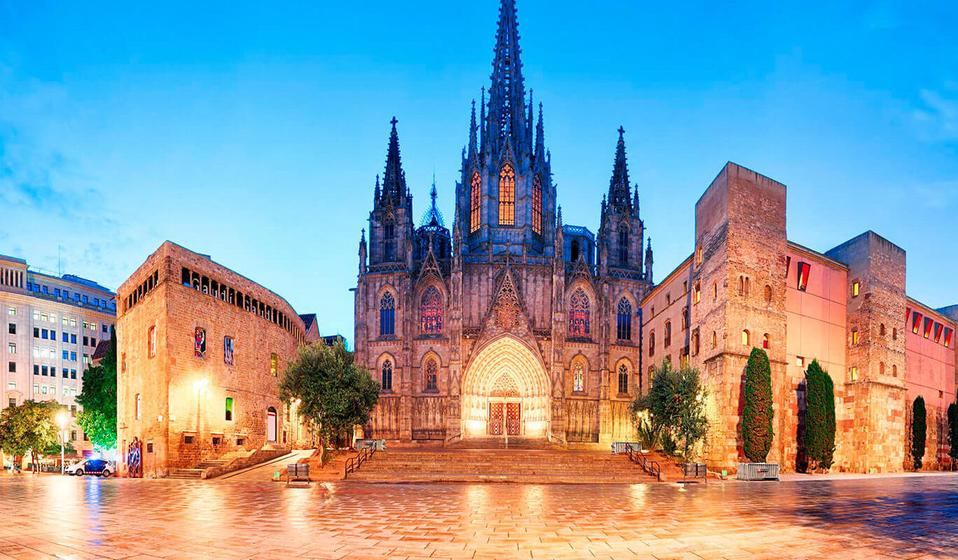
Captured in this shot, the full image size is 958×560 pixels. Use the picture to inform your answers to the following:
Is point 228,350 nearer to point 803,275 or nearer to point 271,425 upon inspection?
point 271,425

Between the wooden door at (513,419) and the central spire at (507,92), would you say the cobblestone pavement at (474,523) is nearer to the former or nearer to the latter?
the wooden door at (513,419)

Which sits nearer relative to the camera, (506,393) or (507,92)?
(506,393)

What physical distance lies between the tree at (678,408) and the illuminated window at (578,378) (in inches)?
729

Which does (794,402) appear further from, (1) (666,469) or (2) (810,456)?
(1) (666,469)

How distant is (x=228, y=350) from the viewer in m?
33.3

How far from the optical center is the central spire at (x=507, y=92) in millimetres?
53250

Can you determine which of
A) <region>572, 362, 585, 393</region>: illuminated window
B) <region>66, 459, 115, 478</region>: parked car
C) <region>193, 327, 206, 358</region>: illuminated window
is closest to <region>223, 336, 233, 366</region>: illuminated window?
<region>193, 327, 206, 358</region>: illuminated window

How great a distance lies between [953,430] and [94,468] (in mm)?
49991

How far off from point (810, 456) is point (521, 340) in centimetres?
2105

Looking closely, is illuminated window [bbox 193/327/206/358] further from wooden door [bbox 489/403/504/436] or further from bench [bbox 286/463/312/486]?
wooden door [bbox 489/403/504/436]

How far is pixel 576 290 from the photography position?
49.7 meters

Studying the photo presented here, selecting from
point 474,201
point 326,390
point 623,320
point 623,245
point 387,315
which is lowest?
point 326,390

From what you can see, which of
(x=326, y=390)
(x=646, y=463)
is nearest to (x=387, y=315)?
(x=326, y=390)

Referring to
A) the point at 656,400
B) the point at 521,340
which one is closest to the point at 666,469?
the point at 656,400
